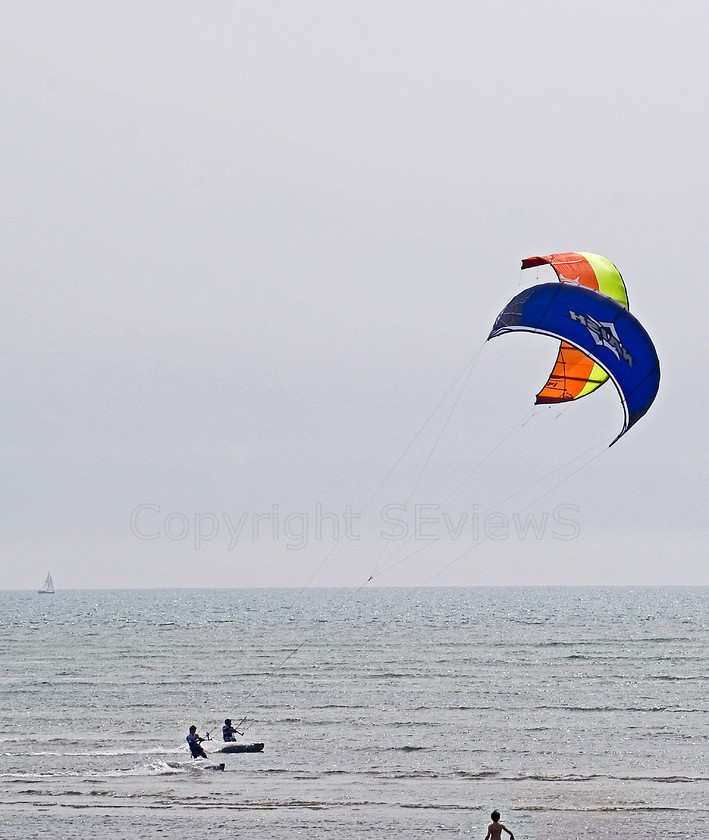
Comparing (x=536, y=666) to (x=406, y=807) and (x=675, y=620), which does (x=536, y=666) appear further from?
(x=675, y=620)

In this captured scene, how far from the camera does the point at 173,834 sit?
17.7 metres

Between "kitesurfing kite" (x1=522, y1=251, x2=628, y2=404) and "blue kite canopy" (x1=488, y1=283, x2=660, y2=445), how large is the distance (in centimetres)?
48

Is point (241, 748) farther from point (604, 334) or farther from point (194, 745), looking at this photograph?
point (604, 334)

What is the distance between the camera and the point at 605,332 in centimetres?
1925

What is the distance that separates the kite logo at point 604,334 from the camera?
19.2 meters

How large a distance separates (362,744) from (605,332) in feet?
40.3

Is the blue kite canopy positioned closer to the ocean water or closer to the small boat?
the ocean water

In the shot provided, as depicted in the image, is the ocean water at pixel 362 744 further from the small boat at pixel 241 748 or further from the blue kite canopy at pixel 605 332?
the blue kite canopy at pixel 605 332

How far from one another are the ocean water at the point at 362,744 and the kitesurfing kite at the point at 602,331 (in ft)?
24.0

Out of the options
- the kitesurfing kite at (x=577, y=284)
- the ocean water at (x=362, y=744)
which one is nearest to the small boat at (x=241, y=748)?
the ocean water at (x=362, y=744)

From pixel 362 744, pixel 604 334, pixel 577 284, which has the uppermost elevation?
pixel 577 284

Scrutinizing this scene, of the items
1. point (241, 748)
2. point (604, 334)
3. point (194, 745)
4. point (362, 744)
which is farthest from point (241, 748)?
point (604, 334)

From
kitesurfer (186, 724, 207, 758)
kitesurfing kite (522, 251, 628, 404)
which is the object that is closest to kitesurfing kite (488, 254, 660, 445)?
kitesurfing kite (522, 251, 628, 404)

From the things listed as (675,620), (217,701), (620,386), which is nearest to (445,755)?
(620,386)
